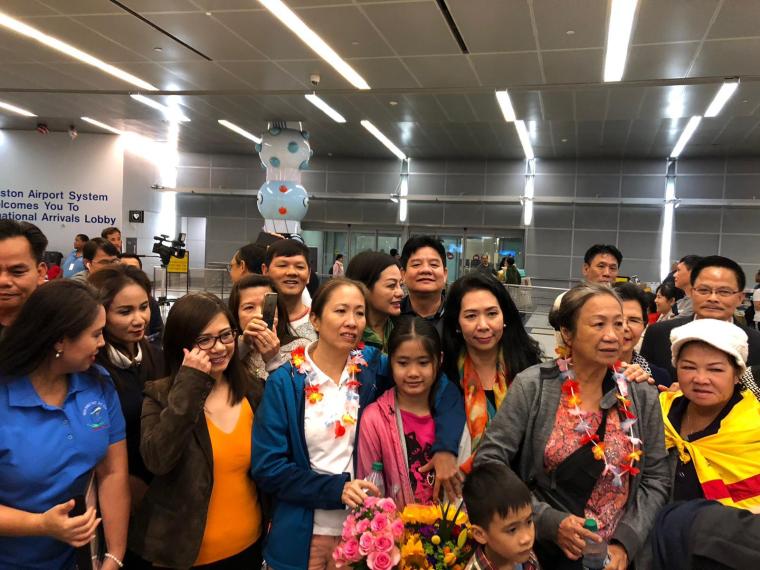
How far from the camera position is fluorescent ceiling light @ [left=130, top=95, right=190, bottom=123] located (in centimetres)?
1013

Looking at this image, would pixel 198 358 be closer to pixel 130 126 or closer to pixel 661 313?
pixel 661 313

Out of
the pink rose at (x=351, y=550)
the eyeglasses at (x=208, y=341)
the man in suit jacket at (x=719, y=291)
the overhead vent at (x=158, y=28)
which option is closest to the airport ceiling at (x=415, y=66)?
the overhead vent at (x=158, y=28)

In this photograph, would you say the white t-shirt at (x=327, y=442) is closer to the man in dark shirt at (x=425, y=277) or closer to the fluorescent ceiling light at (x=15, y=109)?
the man in dark shirt at (x=425, y=277)

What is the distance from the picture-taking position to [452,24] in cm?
594

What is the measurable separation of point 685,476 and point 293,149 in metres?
9.37

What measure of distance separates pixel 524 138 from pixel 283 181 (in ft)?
19.6

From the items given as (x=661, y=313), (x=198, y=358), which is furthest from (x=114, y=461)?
(x=661, y=313)

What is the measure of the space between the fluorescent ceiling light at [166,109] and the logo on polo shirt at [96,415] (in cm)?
968

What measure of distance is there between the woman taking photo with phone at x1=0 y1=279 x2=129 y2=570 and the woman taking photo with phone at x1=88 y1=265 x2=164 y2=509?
0.22m

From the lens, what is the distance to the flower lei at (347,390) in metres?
2.01

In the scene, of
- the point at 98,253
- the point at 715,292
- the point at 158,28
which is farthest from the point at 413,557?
the point at 158,28

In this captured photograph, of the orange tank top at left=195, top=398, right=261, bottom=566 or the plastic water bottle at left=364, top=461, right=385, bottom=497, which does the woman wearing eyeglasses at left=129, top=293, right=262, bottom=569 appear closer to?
the orange tank top at left=195, top=398, right=261, bottom=566

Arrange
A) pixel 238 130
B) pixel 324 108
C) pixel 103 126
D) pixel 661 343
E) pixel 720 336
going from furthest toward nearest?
pixel 103 126
pixel 238 130
pixel 324 108
pixel 661 343
pixel 720 336

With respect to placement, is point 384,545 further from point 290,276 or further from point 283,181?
point 283,181
